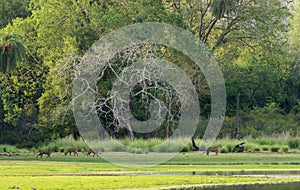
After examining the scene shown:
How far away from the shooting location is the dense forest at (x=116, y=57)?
4909 cm

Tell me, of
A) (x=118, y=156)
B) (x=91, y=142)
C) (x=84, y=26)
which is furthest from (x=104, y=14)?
(x=118, y=156)

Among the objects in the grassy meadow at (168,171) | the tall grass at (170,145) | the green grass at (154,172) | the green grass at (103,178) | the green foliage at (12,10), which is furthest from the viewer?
the green foliage at (12,10)

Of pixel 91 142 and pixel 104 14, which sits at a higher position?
pixel 104 14

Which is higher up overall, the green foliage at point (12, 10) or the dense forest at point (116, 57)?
the green foliage at point (12, 10)

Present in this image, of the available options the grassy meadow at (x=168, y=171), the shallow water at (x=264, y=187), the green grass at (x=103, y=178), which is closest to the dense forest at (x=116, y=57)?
the grassy meadow at (x=168, y=171)

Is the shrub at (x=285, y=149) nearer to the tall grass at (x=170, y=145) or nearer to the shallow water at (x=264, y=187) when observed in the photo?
the tall grass at (x=170, y=145)

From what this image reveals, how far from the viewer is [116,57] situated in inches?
1907

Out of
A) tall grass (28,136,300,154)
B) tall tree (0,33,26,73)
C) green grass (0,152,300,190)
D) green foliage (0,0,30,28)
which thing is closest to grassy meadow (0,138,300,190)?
green grass (0,152,300,190)

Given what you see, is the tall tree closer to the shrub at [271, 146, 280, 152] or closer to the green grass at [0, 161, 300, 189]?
the green grass at [0, 161, 300, 189]

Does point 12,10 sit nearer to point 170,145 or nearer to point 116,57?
point 116,57

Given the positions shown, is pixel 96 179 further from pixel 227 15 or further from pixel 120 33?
pixel 227 15

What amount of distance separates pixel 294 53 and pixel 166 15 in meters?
19.1

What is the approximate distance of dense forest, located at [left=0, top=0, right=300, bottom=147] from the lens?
4909 centimetres

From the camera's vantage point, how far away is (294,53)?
6619 centimetres
